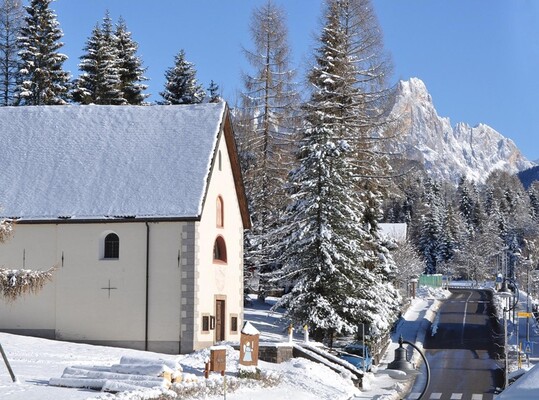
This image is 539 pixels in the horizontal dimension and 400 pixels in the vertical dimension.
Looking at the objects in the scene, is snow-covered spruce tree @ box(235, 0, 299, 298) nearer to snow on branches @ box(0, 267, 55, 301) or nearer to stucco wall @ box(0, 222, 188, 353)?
stucco wall @ box(0, 222, 188, 353)

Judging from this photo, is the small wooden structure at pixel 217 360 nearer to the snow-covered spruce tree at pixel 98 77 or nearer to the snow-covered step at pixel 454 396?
the snow-covered step at pixel 454 396

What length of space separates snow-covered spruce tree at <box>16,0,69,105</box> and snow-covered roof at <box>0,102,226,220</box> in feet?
67.0

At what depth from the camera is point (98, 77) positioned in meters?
56.2

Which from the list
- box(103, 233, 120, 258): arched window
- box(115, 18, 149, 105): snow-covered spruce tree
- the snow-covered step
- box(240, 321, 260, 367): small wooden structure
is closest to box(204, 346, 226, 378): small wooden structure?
box(240, 321, 260, 367): small wooden structure

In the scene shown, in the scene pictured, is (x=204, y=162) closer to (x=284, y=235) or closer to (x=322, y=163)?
(x=322, y=163)

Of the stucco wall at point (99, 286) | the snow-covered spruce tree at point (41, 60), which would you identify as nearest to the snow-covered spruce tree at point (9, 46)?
the snow-covered spruce tree at point (41, 60)

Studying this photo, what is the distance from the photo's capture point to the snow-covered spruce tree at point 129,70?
6019 centimetres

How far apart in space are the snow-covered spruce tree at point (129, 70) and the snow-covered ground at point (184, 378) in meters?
31.2

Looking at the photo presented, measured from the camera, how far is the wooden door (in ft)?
108

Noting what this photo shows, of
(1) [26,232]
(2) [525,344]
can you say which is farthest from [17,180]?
(2) [525,344]

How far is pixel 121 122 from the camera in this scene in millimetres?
34719

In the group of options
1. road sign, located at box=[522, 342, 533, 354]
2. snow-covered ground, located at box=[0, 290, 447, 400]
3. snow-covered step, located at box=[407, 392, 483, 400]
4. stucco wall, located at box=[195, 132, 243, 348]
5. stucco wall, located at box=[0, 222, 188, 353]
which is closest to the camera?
snow-covered ground, located at box=[0, 290, 447, 400]

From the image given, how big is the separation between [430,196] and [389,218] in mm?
15339

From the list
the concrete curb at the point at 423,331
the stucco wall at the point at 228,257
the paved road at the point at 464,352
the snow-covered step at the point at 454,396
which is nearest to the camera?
the stucco wall at the point at 228,257
